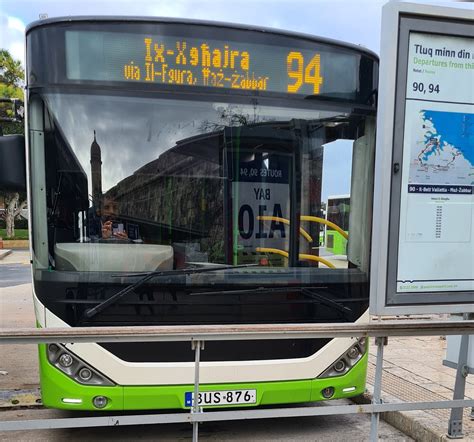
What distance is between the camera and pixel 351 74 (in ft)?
11.4

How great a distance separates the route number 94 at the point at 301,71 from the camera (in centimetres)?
339

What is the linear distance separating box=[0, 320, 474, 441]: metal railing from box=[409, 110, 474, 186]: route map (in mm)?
897

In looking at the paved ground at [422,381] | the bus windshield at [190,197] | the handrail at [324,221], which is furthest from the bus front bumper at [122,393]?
the paved ground at [422,381]

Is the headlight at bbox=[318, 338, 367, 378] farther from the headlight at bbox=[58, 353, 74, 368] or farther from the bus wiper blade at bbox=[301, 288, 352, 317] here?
the headlight at bbox=[58, 353, 74, 368]

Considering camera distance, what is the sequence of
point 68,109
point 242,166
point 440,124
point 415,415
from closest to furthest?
point 440,124 < point 68,109 < point 242,166 < point 415,415

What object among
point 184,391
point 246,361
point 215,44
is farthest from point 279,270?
point 215,44

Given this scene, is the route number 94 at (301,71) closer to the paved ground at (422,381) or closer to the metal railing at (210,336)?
the metal railing at (210,336)

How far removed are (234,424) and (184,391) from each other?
1.08m

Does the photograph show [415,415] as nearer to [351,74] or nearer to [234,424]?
[234,424]

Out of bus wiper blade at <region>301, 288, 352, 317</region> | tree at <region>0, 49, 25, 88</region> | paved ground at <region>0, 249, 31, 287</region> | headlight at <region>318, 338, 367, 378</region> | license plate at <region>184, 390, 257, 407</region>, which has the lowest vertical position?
paved ground at <region>0, 249, 31, 287</region>

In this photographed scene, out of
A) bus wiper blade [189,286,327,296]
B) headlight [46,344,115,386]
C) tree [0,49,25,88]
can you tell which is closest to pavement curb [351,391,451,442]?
bus wiper blade [189,286,327,296]

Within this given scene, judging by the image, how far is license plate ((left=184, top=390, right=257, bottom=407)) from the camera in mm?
3250

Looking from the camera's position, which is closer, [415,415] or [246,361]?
[246,361]

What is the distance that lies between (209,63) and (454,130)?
5.43 ft
